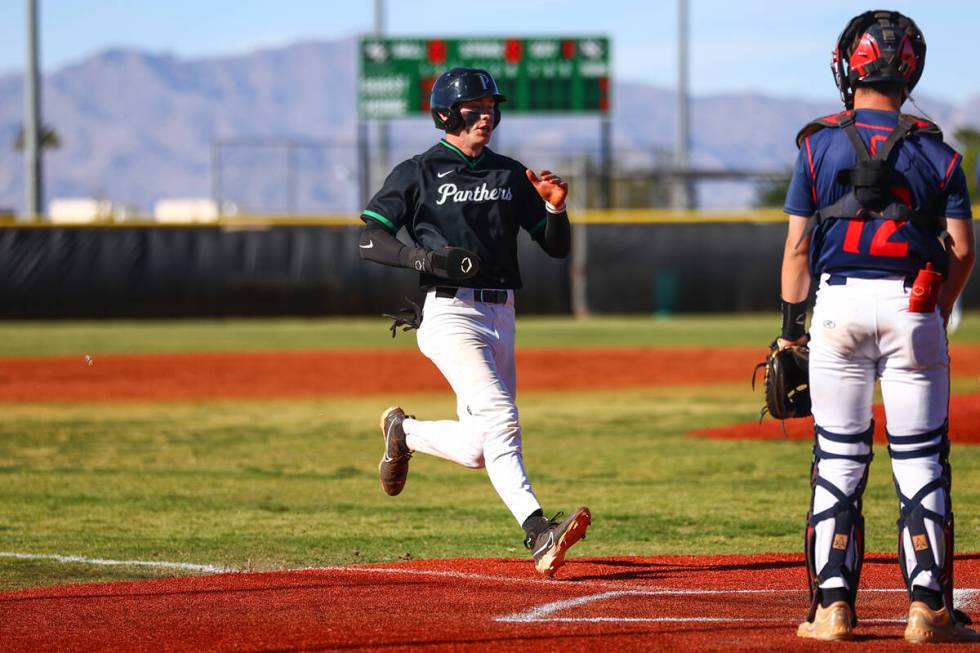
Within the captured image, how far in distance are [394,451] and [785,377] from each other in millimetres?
2488

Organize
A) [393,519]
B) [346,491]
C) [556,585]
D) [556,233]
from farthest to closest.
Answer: [346,491]
[393,519]
[556,233]
[556,585]

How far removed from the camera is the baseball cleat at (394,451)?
718 cm

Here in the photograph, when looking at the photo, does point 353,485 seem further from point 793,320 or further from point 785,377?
point 793,320

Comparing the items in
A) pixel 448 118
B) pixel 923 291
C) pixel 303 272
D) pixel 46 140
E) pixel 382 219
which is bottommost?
pixel 303 272

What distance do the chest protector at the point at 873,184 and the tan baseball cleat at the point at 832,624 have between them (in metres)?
1.17

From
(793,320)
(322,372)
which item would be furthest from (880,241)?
(322,372)

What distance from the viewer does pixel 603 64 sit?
33.0 metres

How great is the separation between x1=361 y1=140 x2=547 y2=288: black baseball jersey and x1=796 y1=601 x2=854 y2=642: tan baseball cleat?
2.11 meters

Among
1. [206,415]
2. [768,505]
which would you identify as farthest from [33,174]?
[768,505]

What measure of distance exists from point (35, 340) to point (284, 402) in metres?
12.2

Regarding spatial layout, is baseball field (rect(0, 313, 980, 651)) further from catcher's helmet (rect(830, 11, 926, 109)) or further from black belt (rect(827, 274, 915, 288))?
catcher's helmet (rect(830, 11, 926, 109))

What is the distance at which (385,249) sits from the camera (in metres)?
6.42

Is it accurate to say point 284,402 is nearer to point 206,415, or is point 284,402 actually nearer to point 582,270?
point 206,415

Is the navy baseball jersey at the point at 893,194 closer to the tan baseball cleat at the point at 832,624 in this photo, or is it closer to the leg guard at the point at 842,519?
the leg guard at the point at 842,519
